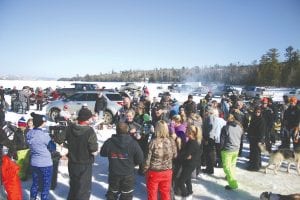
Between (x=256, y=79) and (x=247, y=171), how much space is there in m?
75.1

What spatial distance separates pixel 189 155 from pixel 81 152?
2.03 metres

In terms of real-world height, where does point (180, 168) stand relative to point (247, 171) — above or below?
above

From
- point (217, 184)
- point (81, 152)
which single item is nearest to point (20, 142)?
point (81, 152)

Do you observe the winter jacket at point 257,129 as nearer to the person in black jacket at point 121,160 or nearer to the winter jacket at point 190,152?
the winter jacket at point 190,152

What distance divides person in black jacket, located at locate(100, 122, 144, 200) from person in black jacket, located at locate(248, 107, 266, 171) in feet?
14.9

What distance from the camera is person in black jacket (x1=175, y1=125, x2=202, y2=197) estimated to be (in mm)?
5824

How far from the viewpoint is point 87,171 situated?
194 inches

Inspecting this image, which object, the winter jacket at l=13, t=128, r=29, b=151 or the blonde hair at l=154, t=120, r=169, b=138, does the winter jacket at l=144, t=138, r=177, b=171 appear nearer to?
the blonde hair at l=154, t=120, r=169, b=138

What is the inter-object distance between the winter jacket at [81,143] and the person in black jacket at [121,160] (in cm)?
29

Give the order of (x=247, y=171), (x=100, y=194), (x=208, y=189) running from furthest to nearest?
(x=247, y=171), (x=208, y=189), (x=100, y=194)

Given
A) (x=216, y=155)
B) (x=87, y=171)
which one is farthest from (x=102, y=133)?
(x=87, y=171)

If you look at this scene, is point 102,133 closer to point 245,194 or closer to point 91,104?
point 91,104

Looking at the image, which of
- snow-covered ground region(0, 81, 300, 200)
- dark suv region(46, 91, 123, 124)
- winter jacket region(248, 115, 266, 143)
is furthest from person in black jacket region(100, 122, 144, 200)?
dark suv region(46, 91, 123, 124)

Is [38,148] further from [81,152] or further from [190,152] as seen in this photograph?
[190,152]
